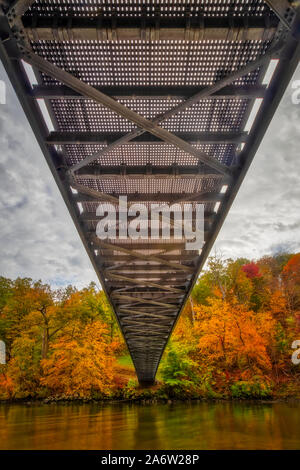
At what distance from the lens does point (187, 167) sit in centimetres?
573

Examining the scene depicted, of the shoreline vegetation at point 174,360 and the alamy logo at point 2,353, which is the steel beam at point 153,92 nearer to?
the shoreline vegetation at point 174,360

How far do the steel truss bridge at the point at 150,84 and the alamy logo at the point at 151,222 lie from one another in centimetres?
40

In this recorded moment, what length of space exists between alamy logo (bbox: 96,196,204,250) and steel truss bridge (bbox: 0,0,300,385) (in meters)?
0.40

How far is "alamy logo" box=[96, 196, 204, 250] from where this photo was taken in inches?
268

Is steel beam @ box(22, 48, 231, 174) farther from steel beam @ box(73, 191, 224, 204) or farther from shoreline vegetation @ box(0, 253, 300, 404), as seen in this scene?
shoreline vegetation @ box(0, 253, 300, 404)

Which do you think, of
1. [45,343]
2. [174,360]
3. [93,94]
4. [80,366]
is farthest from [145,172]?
[45,343]

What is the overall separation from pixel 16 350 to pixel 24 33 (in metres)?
25.6

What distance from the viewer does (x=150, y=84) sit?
4.14 metres

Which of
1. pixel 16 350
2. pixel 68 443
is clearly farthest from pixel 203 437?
pixel 16 350

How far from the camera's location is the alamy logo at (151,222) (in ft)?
22.3

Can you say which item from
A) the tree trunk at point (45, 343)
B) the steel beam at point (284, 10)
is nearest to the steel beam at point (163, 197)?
the steel beam at point (284, 10)

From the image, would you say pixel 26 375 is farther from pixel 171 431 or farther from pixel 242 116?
pixel 242 116

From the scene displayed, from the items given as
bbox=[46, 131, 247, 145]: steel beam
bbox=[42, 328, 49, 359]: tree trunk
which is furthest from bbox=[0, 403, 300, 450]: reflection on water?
bbox=[42, 328, 49, 359]: tree trunk
